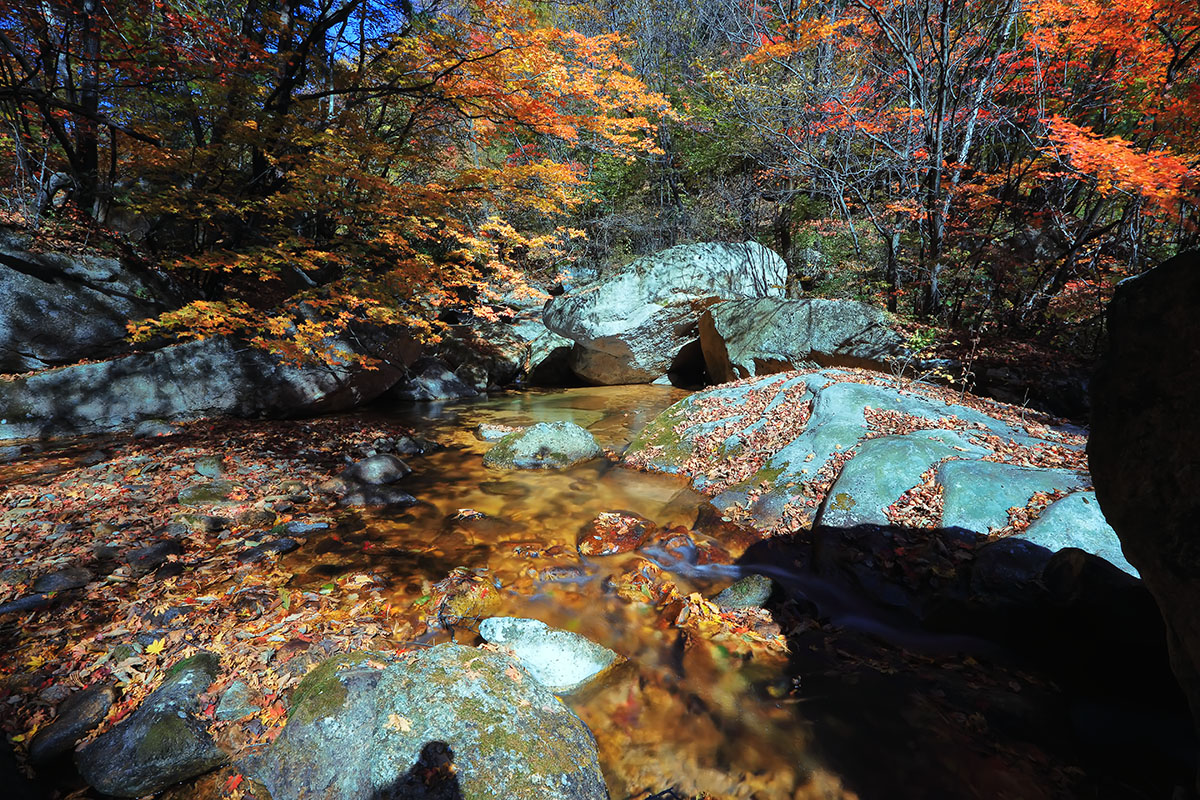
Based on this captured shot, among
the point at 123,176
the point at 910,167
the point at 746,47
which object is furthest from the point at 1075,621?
the point at 746,47

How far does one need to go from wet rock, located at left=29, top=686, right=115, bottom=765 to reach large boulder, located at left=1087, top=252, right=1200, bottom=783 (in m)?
5.41

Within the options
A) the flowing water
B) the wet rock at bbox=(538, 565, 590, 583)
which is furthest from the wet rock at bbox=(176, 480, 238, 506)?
the wet rock at bbox=(538, 565, 590, 583)

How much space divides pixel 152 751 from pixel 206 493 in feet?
13.4

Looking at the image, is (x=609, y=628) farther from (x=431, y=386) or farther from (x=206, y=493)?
(x=431, y=386)

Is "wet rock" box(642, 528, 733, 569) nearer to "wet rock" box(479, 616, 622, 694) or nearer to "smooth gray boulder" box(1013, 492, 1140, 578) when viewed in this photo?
"wet rock" box(479, 616, 622, 694)

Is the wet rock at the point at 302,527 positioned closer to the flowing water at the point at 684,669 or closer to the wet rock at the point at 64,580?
the flowing water at the point at 684,669

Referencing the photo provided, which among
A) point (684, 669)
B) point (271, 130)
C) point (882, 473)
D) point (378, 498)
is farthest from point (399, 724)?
point (271, 130)

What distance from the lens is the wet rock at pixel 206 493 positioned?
18.2 ft

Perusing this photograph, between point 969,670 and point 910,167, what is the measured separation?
1073 centimetres

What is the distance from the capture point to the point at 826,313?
1032 cm

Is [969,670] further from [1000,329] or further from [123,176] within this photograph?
[123,176]

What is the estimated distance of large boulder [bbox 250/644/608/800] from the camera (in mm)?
2340

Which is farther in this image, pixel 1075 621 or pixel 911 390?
pixel 911 390

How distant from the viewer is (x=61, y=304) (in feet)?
26.6
